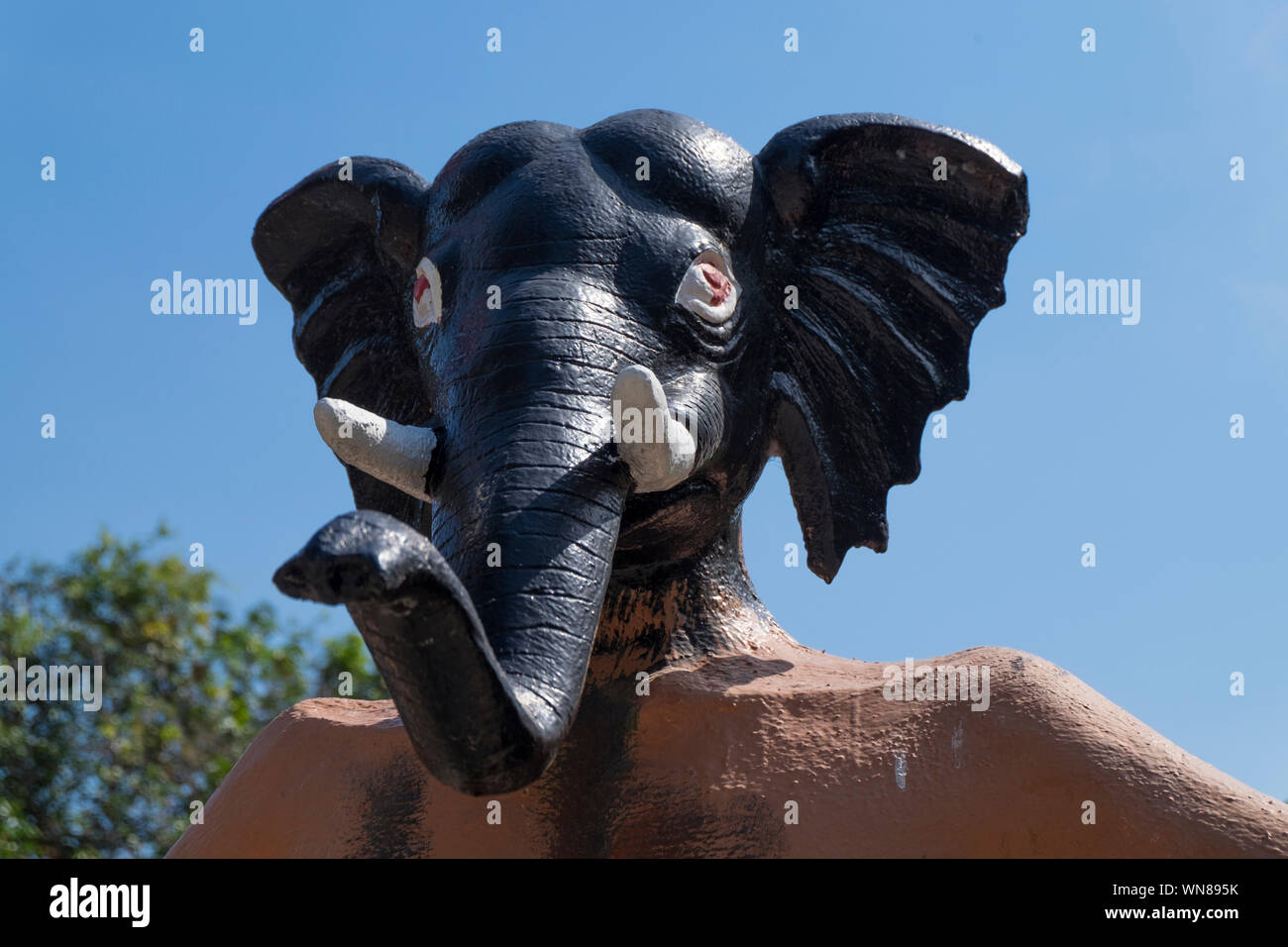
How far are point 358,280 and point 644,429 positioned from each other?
1.48 metres

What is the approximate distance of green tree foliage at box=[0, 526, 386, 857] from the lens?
437 inches

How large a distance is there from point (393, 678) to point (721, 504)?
1348mm

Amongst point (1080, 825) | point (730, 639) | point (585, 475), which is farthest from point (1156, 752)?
point (585, 475)

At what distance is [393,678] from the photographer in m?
2.56

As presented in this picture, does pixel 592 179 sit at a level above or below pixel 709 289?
above

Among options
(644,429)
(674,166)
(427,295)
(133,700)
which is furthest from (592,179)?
(133,700)

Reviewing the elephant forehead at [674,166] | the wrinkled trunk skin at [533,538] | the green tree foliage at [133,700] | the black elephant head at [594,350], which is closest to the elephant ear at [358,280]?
the black elephant head at [594,350]

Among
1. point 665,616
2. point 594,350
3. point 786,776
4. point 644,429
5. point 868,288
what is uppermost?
point 868,288

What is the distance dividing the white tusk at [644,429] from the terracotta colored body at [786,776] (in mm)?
609

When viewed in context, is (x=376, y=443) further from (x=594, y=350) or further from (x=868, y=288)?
(x=868, y=288)

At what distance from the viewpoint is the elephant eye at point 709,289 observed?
3637mm

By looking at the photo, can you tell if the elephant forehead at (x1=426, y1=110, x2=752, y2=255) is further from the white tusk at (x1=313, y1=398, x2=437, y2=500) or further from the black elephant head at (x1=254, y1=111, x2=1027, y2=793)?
the white tusk at (x1=313, y1=398, x2=437, y2=500)

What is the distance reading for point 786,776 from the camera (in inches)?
137
